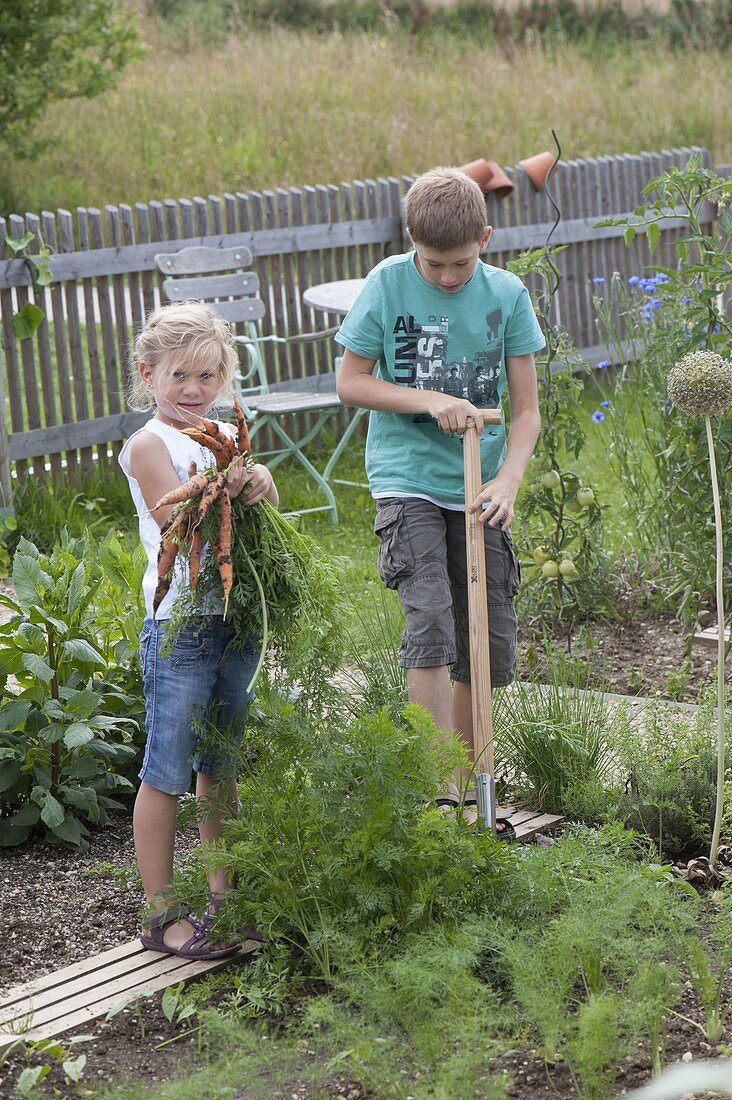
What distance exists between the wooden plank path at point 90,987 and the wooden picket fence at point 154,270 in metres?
4.28

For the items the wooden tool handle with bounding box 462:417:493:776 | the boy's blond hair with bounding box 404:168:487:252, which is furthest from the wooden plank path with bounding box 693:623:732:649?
the boy's blond hair with bounding box 404:168:487:252

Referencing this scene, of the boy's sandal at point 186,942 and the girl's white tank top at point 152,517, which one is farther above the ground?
the girl's white tank top at point 152,517

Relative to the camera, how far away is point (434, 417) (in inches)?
131

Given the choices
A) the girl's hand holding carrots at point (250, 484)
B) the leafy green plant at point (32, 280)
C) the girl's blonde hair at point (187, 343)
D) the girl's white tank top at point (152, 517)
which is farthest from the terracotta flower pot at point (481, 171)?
the girl's hand holding carrots at point (250, 484)

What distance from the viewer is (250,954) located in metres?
2.98

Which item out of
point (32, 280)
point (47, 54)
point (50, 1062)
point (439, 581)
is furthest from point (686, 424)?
point (47, 54)

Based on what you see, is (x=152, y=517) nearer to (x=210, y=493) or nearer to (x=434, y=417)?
(x=210, y=493)

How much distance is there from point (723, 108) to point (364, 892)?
679 inches

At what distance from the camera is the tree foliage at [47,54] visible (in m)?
12.2

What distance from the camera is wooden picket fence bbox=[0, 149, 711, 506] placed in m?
7.58

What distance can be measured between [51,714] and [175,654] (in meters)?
0.72

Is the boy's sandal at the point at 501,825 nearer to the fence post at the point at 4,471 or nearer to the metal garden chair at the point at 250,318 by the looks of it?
the metal garden chair at the point at 250,318

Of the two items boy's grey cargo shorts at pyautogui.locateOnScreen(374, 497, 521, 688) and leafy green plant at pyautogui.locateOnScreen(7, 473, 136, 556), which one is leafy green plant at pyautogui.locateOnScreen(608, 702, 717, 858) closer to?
boy's grey cargo shorts at pyautogui.locateOnScreen(374, 497, 521, 688)

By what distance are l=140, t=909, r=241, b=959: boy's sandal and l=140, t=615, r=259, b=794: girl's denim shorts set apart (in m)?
0.30
